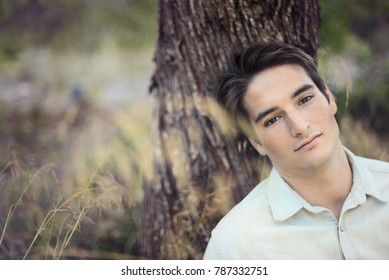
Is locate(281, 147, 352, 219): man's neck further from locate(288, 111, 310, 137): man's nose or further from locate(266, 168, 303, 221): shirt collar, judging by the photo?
locate(288, 111, 310, 137): man's nose


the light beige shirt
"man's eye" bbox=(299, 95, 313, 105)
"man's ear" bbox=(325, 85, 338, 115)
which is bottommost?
the light beige shirt

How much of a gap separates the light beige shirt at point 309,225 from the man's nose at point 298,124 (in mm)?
252

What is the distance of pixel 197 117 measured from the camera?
2941 mm

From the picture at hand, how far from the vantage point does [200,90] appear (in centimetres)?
293

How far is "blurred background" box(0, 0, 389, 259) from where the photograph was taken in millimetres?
2988

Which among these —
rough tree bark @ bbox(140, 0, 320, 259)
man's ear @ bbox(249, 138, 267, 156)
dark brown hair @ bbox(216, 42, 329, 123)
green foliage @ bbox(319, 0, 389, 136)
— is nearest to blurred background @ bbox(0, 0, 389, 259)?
green foliage @ bbox(319, 0, 389, 136)

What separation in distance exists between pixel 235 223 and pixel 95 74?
1107 mm

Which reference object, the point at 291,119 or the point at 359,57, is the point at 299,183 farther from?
the point at 359,57

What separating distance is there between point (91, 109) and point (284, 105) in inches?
42.5

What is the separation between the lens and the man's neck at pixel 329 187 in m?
2.68

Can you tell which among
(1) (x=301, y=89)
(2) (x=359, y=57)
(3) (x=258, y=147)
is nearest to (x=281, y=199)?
(3) (x=258, y=147)

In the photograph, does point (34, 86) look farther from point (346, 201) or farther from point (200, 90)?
point (346, 201)

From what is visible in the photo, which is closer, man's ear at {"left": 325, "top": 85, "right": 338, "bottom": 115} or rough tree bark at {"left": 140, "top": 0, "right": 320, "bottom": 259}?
man's ear at {"left": 325, "top": 85, "right": 338, "bottom": 115}

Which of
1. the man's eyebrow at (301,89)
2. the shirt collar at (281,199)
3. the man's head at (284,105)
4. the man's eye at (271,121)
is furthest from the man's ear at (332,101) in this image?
the shirt collar at (281,199)
